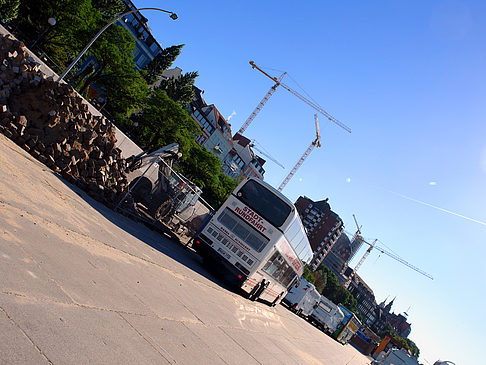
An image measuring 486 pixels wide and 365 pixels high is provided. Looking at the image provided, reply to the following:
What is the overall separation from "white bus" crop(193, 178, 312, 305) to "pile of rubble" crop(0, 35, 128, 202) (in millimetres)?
4801

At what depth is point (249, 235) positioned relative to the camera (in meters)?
15.0

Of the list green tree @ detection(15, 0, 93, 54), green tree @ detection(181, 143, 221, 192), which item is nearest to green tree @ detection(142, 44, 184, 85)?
green tree @ detection(181, 143, 221, 192)

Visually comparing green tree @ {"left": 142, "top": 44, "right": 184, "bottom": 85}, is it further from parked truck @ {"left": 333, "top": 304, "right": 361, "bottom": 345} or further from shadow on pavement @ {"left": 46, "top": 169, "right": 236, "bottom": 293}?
parked truck @ {"left": 333, "top": 304, "right": 361, "bottom": 345}

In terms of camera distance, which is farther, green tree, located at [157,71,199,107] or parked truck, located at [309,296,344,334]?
green tree, located at [157,71,199,107]

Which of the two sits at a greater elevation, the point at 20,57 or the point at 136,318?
the point at 20,57

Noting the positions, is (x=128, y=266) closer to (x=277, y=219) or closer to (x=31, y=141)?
(x=31, y=141)

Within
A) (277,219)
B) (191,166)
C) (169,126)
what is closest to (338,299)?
(191,166)

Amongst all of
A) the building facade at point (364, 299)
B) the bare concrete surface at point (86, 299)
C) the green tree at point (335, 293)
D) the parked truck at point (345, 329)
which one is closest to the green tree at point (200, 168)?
the parked truck at point (345, 329)

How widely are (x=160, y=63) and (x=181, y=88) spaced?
18.6ft

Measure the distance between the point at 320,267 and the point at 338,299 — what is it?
54.3 ft

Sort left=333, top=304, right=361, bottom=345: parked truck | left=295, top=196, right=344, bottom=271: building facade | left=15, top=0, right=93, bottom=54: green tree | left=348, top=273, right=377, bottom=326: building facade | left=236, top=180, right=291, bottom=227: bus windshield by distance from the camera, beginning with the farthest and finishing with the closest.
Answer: left=348, top=273, right=377, bottom=326: building facade
left=295, top=196, right=344, bottom=271: building facade
left=333, top=304, right=361, bottom=345: parked truck
left=15, top=0, right=93, bottom=54: green tree
left=236, top=180, right=291, bottom=227: bus windshield

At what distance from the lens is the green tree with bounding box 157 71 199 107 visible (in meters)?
57.7

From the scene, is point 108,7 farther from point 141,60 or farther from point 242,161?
point 242,161

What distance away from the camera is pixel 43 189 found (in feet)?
28.7
